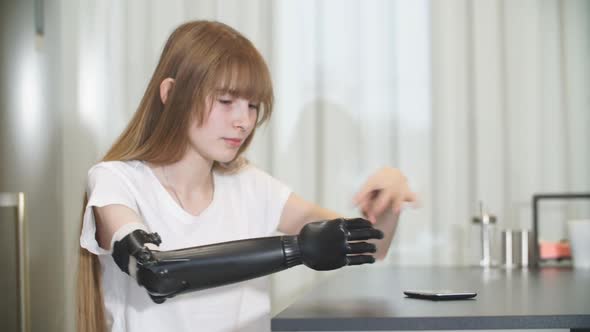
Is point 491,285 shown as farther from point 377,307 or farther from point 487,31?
point 487,31

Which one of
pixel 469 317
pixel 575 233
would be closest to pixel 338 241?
pixel 469 317

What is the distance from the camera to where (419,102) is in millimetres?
2625

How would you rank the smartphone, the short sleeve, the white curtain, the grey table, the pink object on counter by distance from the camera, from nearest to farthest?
the grey table
the smartphone
the short sleeve
the pink object on counter
the white curtain

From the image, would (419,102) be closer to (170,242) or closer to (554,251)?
(554,251)

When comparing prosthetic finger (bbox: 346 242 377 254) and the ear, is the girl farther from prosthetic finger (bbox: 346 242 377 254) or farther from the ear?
prosthetic finger (bbox: 346 242 377 254)

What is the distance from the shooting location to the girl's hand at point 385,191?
1348 millimetres

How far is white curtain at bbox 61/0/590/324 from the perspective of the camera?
2.59m

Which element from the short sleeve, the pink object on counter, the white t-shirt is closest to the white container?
the pink object on counter

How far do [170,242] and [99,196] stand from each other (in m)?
0.20

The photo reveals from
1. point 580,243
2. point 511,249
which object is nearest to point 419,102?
point 511,249

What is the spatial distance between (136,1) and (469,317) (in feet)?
6.68

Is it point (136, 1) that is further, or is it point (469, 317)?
point (136, 1)

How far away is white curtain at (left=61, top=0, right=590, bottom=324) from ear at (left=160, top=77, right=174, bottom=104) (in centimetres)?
114

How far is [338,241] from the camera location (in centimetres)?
114
